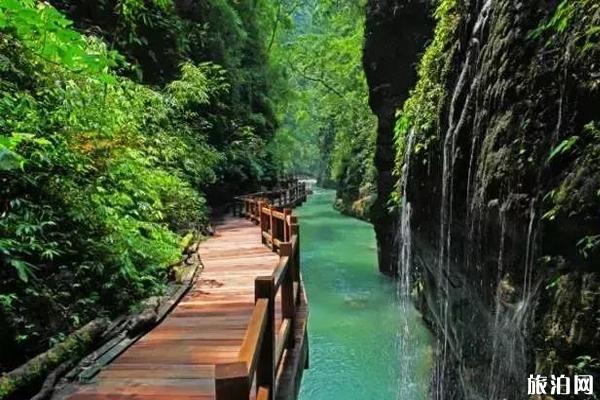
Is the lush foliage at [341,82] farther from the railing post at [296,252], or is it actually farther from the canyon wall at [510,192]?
the railing post at [296,252]

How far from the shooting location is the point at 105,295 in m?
5.66

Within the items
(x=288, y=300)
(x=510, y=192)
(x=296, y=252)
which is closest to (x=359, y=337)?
(x=296, y=252)

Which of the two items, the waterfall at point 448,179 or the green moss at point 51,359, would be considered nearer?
the green moss at point 51,359

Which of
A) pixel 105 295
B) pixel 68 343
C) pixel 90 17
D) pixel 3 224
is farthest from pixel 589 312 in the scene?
pixel 90 17

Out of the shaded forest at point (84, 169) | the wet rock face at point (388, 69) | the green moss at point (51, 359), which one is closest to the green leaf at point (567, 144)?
the shaded forest at point (84, 169)

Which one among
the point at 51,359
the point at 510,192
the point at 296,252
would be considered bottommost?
the point at 51,359

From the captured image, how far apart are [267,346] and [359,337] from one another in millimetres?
8309

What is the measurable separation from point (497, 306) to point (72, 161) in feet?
17.1

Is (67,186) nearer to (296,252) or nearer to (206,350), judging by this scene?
(206,350)

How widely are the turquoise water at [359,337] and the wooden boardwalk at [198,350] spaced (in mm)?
2654

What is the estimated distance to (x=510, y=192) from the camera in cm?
528

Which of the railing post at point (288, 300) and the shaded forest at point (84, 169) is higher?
the shaded forest at point (84, 169)

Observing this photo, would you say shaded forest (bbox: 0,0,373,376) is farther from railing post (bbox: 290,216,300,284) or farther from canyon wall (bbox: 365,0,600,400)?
canyon wall (bbox: 365,0,600,400)

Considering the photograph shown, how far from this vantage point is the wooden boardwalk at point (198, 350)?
403cm
